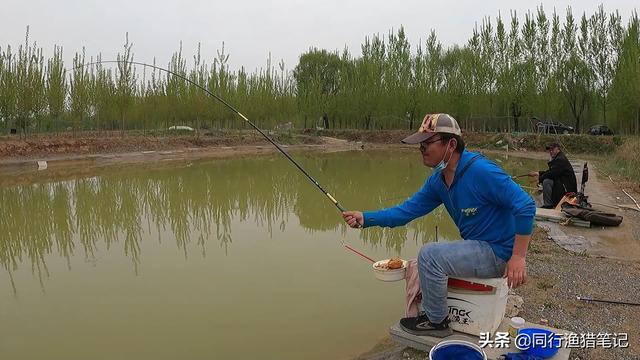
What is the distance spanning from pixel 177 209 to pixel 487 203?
7596mm

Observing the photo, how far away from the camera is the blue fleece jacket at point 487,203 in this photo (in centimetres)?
250

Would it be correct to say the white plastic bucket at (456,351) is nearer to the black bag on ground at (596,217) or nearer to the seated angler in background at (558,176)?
the black bag on ground at (596,217)

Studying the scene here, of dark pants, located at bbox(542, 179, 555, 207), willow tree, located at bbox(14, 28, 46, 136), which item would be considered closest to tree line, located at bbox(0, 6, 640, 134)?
willow tree, located at bbox(14, 28, 46, 136)

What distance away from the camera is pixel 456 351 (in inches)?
104

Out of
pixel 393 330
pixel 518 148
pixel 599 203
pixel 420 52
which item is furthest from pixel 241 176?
pixel 420 52

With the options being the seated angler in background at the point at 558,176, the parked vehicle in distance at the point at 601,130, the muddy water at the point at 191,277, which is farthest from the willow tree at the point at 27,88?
the parked vehicle in distance at the point at 601,130

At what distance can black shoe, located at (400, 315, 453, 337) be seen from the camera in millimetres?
2996

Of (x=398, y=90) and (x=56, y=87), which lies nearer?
(x=56, y=87)

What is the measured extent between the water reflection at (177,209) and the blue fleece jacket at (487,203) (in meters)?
3.52

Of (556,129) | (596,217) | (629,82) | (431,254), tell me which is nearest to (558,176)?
(596,217)

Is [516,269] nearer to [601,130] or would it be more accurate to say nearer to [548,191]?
[548,191]

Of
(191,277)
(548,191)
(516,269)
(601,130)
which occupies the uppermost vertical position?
(601,130)

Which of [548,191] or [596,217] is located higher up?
[548,191]

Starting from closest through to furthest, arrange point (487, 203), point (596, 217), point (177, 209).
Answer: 1. point (487, 203)
2. point (596, 217)
3. point (177, 209)
